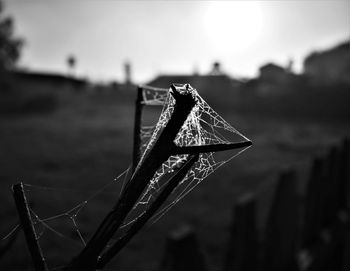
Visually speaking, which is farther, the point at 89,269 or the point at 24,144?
the point at 24,144

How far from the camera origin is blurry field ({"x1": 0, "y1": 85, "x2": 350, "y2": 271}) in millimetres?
4785

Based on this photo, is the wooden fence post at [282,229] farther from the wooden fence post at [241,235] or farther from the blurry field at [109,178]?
the wooden fence post at [241,235]

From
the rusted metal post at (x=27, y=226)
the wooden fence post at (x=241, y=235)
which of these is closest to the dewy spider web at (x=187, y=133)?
the rusted metal post at (x=27, y=226)

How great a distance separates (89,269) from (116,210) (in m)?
0.10

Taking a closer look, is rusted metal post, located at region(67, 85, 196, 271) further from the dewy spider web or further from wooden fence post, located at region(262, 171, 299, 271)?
wooden fence post, located at region(262, 171, 299, 271)

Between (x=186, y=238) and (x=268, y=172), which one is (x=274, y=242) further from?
(x=268, y=172)

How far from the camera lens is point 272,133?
15.4m

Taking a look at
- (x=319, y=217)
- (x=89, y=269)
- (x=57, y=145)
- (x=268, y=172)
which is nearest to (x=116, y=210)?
(x=89, y=269)

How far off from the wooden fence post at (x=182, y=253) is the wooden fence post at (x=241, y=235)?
580 millimetres

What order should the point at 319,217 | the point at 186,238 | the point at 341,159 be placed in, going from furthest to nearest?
the point at 341,159, the point at 319,217, the point at 186,238

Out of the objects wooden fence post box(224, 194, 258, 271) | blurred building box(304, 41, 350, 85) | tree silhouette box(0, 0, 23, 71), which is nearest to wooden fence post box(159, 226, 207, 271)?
wooden fence post box(224, 194, 258, 271)

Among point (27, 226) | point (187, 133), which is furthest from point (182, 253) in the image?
point (27, 226)

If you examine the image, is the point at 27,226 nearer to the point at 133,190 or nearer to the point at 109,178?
the point at 133,190

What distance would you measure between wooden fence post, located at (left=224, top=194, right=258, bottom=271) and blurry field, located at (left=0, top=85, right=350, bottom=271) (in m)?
1.32
